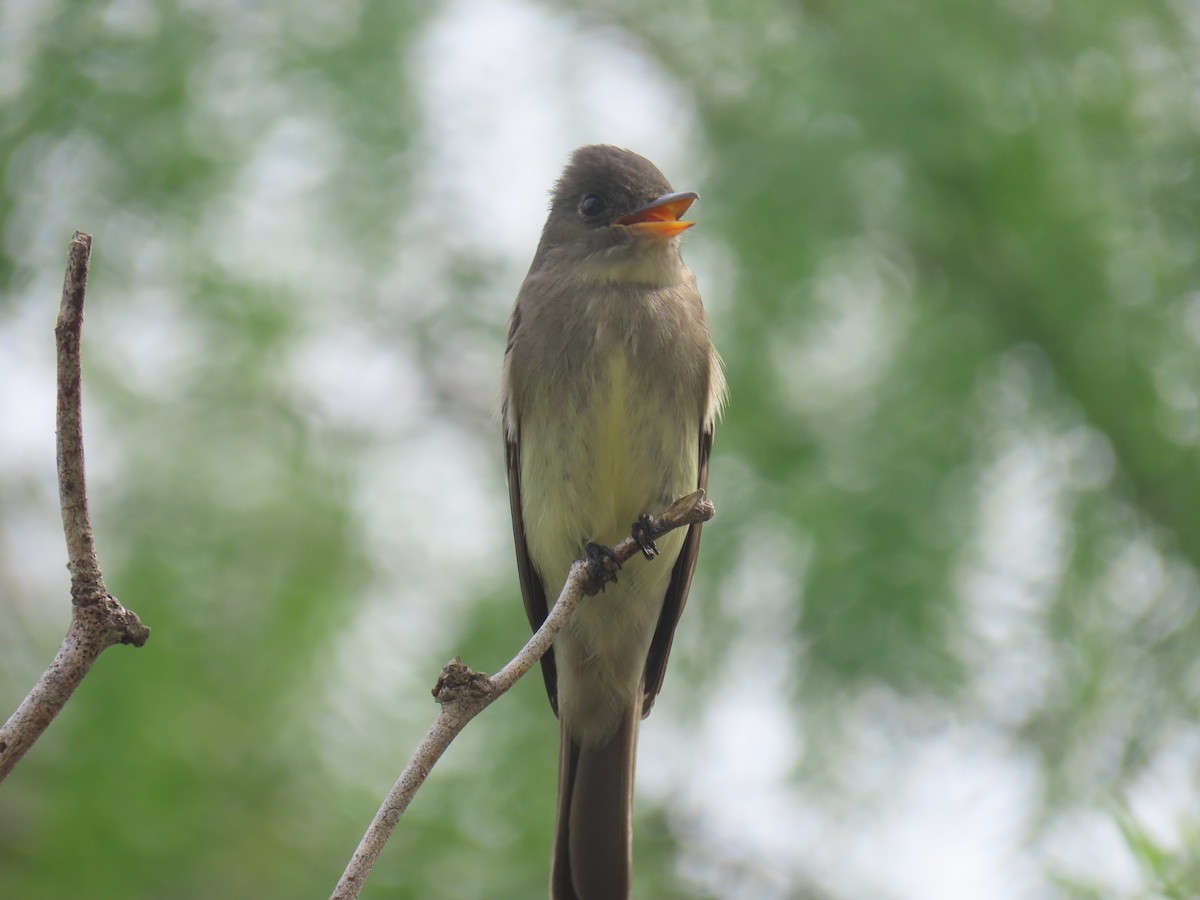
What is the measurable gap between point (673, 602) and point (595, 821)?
0.63m

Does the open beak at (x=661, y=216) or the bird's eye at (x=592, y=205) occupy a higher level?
the bird's eye at (x=592, y=205)

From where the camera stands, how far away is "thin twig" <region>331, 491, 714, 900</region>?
1.28m

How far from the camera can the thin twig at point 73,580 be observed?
A: 3.66 ft

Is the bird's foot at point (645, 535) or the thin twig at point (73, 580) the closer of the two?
the thin twig at point (73, 580)

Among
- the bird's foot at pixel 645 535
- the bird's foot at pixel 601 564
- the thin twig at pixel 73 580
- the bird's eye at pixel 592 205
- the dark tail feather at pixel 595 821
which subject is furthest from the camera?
the bird's eye at pixel 592 205

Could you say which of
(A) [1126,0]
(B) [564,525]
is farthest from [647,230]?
(A) [1126,0]

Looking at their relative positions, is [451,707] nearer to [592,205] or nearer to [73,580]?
[73,580]

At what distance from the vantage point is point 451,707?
1610 millimetres

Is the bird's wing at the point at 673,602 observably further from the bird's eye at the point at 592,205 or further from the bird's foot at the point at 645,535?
the bird's eye at the point at 592,205

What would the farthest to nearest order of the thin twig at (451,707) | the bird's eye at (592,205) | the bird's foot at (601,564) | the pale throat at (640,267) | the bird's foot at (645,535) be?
the bird's eye at (592,205) → the pale throat at (640,267) → the bird's foot at (601,564) → the bird's foot at (645,535) → the thin twig at (451,707)

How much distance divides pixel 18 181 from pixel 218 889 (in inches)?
77.7

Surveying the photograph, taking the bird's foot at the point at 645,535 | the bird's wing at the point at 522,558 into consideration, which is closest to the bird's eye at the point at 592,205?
the bird's wing at the point at 522,558

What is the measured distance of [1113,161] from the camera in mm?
3461

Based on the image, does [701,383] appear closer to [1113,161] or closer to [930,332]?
[930,332]
